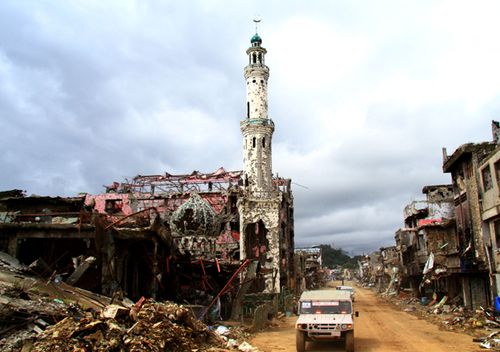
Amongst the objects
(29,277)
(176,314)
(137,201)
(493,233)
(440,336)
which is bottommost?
(440,336)

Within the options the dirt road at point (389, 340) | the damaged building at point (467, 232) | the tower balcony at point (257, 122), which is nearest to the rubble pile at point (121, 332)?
the dirt road at point (389, 340)

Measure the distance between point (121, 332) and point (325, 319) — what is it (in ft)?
25.3

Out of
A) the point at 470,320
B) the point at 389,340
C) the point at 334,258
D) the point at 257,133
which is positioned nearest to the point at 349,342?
the point at 389,340

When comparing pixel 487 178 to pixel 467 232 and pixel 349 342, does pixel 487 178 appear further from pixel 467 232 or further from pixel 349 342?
pixel 349 342

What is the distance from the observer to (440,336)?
65.2ft

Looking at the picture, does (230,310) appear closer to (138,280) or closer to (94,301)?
(138,280)

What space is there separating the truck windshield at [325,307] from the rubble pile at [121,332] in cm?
458

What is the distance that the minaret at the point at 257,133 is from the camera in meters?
42.7

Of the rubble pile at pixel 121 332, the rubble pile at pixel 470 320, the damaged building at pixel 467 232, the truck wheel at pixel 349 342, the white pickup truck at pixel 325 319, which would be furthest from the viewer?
the damaged building at pixel 467 232

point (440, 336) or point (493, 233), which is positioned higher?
point (493, 233)

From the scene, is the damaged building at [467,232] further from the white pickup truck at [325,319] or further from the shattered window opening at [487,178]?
the white pickup truck at [325,319]

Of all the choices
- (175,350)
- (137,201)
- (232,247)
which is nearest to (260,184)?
(232,247)

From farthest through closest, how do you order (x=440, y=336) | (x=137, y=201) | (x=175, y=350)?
(x=137, y=201)
(x=440, y=336)
(x=175, y=350)

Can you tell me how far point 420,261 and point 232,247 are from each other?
17563 mm
